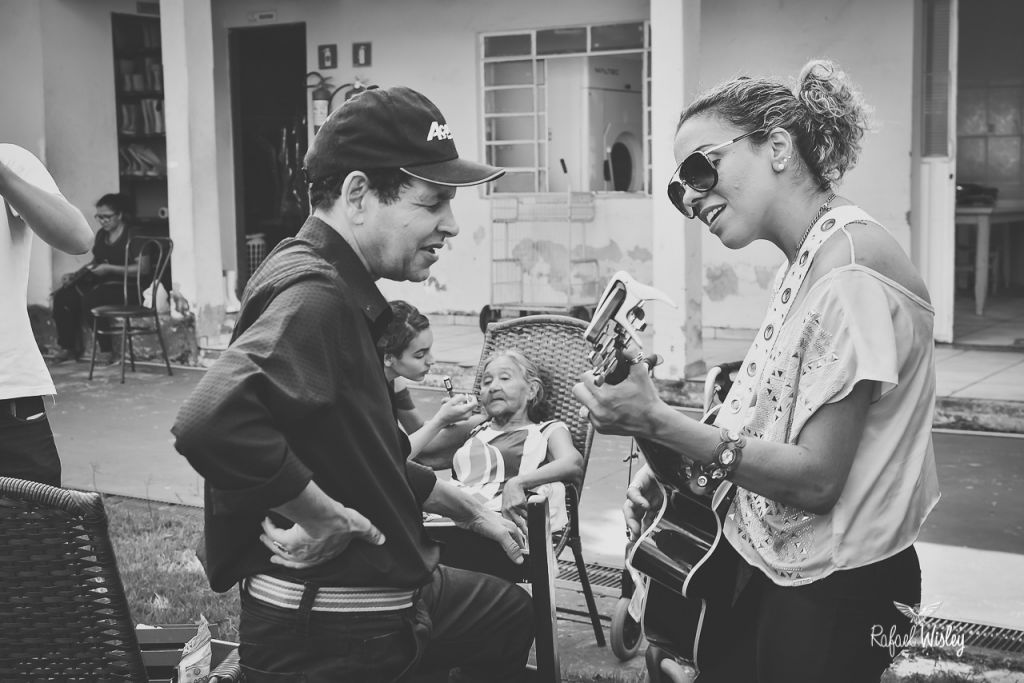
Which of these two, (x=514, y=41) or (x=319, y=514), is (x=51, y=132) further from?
(x=319, y=514)

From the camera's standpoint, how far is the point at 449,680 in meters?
3.07

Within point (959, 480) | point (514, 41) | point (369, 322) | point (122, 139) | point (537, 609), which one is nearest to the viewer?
point (369, 322)

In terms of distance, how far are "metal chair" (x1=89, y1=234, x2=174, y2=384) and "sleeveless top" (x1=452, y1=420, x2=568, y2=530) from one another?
20.8 feet

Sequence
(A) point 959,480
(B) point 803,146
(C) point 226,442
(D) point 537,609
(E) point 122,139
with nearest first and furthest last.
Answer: (C) point 226,442 < (B) point 803,146 < (D) point 537,609 < (A) point 959,480 < (E) point 122,139

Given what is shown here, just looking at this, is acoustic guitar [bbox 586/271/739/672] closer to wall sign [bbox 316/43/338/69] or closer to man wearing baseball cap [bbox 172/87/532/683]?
man wearing baseball cap [bbox 172/87/532/683]

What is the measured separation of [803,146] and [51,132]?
10758 millimetres

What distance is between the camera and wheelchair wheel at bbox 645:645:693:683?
9.28ft

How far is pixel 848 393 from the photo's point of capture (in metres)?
2.16

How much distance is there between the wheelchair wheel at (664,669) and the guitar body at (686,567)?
0.16 meters

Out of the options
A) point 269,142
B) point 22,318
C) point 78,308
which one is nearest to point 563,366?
point 22,318

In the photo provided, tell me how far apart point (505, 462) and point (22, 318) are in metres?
1.69

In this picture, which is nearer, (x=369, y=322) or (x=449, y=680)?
(x=369, y=322)

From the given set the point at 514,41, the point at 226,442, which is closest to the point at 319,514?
the point at 226,442

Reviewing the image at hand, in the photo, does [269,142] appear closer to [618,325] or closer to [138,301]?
[138,301]
